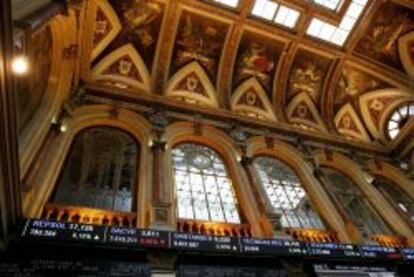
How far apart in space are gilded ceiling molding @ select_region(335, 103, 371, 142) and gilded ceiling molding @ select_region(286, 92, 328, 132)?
3.77 ft

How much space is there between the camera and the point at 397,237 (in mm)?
→ 9875

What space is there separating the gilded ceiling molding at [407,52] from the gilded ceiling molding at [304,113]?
13.8ft

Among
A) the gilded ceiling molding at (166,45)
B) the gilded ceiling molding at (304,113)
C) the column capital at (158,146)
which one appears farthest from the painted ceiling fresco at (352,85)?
the column capital at (158,146)

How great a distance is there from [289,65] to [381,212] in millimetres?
6701

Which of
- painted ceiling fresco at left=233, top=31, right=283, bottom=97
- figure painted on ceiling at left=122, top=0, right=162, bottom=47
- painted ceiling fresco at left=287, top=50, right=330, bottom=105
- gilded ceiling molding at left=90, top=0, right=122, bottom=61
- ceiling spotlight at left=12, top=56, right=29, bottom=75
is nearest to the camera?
ceiling spotlight at left=12, top=56, right=29, bottom=75

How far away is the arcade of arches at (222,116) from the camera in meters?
7.89

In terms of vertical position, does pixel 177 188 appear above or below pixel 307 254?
above

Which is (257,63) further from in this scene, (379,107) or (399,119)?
(399,119)

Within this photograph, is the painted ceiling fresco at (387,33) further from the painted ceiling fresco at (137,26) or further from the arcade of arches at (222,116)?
the painted ceiling fresco at (137,26)

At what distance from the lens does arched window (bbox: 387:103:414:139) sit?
14652 millimetres

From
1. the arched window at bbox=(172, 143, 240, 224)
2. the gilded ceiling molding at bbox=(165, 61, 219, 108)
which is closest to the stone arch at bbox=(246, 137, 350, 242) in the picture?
the arched window at bbox=(172, 143, 240, 224)

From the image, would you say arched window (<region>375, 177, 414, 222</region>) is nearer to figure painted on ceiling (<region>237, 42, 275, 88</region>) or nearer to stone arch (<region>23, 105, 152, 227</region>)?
figure painted on ceiling (<region>237, 42, 275, 88</region>)

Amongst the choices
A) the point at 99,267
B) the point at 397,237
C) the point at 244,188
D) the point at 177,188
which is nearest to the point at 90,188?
the point at 177,188

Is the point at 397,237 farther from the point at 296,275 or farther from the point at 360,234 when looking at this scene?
the point at 296,275
